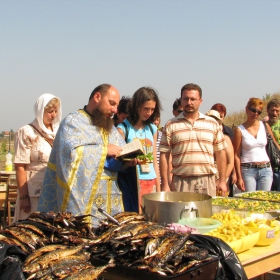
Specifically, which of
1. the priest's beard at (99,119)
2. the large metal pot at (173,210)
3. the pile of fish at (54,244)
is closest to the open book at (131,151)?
the priest's beard at (99,119)

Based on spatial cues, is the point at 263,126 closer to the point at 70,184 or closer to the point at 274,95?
the point at 70,184

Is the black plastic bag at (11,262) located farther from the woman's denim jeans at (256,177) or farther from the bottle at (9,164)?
the bottle at (9,164)

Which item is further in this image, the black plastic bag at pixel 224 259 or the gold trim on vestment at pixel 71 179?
the gold trim on vestment at pixel 71 179

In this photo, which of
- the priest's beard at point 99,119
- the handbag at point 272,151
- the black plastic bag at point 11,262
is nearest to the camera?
the black plastic bag at point 11,262

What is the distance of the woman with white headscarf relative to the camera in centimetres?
427

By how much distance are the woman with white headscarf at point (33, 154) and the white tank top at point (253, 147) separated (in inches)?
106

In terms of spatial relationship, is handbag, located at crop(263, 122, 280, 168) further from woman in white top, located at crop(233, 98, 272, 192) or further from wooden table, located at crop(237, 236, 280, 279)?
wooden table, located at crop(237, 236, 280, 279)

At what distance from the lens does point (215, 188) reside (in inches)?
185

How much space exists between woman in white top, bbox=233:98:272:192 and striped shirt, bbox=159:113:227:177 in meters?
1.10

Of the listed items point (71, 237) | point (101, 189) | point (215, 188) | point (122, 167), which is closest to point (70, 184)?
point (101, 189)

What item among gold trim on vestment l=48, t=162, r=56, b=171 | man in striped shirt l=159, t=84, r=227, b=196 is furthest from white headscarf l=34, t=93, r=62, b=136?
man in striped shirt l=159, t=84, r=227, b=196

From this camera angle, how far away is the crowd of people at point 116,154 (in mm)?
3531

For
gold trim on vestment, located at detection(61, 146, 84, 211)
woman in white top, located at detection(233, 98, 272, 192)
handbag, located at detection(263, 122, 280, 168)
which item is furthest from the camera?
handbag, located at detection(263, 122, 280, 168)

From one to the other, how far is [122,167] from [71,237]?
162cm
